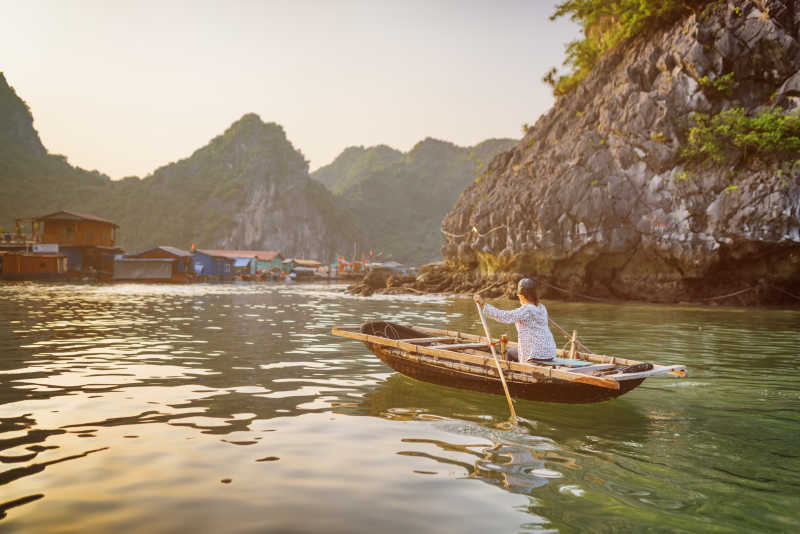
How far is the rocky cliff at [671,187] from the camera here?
2736cm

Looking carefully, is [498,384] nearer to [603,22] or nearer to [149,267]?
[603,22]

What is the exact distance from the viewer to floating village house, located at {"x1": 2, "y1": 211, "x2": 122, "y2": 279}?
50.3 metres

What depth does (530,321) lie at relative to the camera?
7.83 metres

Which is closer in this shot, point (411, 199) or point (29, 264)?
point (29, 264)

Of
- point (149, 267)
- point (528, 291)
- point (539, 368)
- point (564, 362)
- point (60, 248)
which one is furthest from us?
point (149, 267)

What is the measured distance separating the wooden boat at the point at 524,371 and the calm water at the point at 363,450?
0.29 meters

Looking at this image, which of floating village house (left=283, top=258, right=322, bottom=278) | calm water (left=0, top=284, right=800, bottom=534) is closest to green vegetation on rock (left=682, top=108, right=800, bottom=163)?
calm water (left=0, top=284, right=800, bottom=534)

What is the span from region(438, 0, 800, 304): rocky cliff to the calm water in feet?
62.1

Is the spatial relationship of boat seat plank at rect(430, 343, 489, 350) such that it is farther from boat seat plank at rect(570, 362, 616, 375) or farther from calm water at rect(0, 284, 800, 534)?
boat seat plank at rect(570, 362, 616, 375)

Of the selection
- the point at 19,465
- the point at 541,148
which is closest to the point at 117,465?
the point at 19,465

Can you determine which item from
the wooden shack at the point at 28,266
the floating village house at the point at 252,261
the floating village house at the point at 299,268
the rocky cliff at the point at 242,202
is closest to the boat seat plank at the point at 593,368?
the wooden shack at the point at 28,266

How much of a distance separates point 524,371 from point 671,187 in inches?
1069

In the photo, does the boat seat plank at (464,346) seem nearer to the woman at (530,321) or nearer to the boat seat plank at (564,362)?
the woman at (530,321)

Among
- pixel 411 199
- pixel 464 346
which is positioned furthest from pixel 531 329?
pixel 411 199
